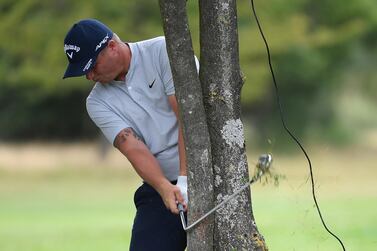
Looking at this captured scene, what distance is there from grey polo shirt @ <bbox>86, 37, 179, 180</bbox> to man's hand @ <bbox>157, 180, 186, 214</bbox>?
0.28 metres

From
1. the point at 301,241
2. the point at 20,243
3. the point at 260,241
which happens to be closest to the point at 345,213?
the point at 20,243

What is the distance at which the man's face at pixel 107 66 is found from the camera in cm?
557

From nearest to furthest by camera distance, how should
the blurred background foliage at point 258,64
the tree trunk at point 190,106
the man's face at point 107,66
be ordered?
the tree trunk at point 190,106
the man's face at point 107,66
the blurred background foliage at point 258,64

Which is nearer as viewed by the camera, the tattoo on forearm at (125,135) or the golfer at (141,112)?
the golfer at (141,112)

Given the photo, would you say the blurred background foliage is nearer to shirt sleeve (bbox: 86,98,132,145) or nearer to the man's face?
shirt sleeve (bbox: 86,98,132,145)

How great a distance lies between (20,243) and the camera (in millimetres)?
14047

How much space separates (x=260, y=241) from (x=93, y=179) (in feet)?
87.3

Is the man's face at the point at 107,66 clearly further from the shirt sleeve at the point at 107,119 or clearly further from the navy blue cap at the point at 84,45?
the shirt sleeve at the point at 107,119

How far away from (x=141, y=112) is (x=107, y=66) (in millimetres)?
331

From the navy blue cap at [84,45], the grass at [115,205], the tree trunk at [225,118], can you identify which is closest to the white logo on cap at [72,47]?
the navy blue cap at [84,45]

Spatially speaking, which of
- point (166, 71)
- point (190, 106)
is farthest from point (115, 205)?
point (190, 106)

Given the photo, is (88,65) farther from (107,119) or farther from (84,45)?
(107,119)

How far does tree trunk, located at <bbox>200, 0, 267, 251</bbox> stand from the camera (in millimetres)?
5531

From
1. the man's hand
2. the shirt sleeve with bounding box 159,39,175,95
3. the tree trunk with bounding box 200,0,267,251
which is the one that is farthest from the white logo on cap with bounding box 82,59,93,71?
the man's hand
